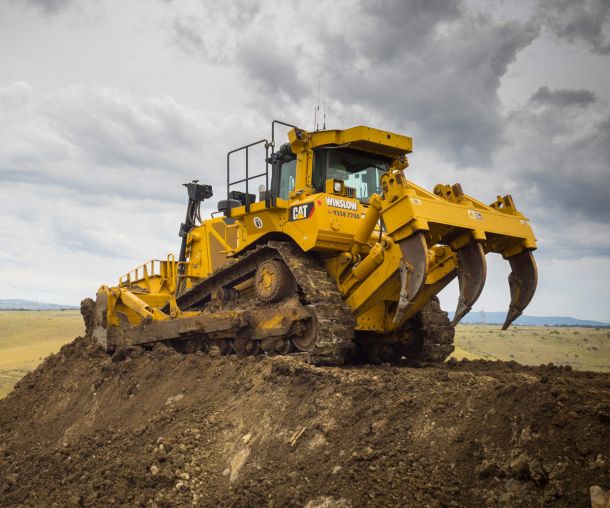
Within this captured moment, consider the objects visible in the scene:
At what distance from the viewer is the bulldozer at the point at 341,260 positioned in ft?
24.0

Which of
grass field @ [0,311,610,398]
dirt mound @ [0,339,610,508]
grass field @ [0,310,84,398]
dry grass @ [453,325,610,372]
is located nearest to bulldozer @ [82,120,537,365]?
dirt mound @ [0,339,610,508]

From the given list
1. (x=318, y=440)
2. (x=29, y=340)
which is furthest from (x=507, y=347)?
(x=29, y=340)

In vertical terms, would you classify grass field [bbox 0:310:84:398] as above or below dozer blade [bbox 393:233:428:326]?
below

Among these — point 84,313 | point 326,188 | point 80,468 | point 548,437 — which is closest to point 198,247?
point 84,313

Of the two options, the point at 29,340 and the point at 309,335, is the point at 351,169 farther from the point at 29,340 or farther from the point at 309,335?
the point at 29,340

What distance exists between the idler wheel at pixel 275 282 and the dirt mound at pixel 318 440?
952 mm

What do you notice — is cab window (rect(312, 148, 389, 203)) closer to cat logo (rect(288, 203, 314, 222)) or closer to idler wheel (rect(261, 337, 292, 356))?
cat logo (rect(288, 203, 314, 222))

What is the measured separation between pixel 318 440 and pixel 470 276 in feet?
8.90

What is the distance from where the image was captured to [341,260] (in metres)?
8.42

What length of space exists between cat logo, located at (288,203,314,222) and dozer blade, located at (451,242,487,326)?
2074 millimetres

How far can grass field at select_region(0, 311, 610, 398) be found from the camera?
2253 cm

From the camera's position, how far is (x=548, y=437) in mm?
4508

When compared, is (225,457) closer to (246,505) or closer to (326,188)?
(246,505)

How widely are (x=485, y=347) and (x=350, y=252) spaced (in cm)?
2409
